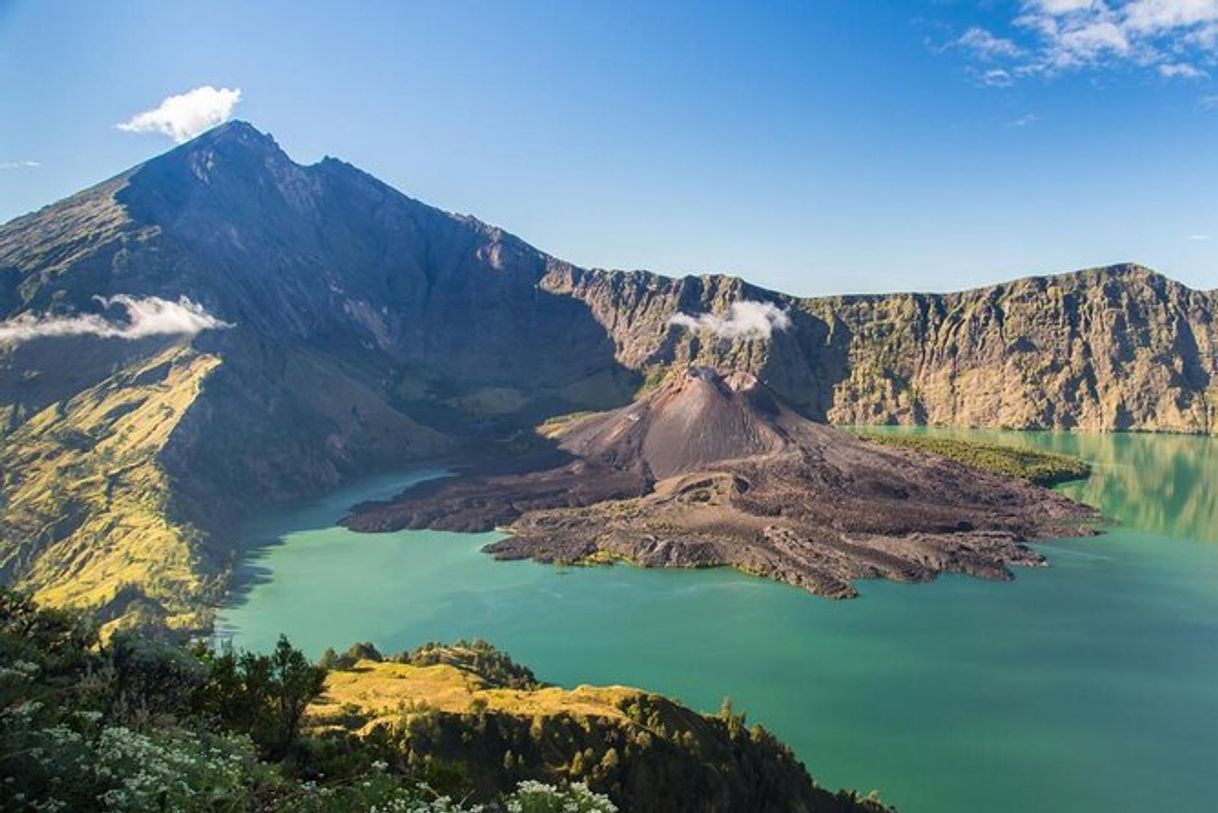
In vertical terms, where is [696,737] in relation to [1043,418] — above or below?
below

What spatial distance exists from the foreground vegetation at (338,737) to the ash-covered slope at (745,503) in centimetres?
4145

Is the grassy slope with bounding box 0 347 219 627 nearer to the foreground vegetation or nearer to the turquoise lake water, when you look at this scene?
the turquoise lake water

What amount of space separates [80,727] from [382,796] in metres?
3.93

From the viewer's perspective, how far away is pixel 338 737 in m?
22.4

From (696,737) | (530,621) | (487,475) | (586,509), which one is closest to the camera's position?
(696,737)

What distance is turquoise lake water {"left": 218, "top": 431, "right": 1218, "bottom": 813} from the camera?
137 ft

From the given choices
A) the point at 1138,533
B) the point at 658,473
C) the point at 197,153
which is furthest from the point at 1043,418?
the point at 197,153

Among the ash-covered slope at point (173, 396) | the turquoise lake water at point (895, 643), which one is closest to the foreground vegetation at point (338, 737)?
the turquoise lake water at point (895, 643)

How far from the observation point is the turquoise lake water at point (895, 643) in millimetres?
41750

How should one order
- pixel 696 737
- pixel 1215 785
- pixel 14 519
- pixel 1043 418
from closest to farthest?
pixel 696 737 < pixel 1215 785 < pixel 14 519 < pixel 1043 418

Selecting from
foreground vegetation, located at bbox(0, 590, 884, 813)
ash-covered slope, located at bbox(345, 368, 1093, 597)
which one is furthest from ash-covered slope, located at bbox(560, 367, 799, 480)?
foreground vegetation, located at bbox(0, 590, 884, 813)

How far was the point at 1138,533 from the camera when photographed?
93750 millimetres

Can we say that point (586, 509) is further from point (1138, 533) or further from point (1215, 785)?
point (1215, 785)

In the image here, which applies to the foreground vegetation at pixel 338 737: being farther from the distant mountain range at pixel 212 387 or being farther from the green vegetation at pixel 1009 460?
the green vegetation at pixel 1009 460
